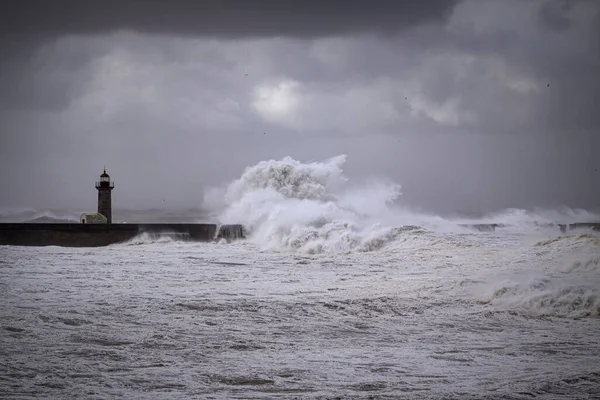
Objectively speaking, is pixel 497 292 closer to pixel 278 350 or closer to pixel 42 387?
pixel 278 350

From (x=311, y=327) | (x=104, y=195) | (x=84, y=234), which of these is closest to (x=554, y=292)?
(x=311, y=327)

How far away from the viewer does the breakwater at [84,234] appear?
27656 millimetres

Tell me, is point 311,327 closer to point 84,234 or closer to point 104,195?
point 84,234

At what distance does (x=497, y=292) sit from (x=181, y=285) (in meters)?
4.94

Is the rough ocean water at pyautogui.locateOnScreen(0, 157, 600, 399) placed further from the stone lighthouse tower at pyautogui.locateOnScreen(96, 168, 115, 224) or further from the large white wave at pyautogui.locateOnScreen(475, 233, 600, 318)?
the stone lighthouse tower at pyautogui.locateOnScreen(96, 168, 115, 224)

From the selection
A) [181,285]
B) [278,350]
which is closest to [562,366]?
[278,350]

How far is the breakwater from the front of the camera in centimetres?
2766

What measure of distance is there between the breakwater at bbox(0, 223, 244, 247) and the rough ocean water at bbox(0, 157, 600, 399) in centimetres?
1078

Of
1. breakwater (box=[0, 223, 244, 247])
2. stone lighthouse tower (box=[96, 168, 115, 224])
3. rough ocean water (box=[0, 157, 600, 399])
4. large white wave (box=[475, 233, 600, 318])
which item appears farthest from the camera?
stone lighthouse tower (box=[96, 168, 115, 224])

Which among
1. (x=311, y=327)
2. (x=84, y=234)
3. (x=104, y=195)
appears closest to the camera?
(x=311, y=327)

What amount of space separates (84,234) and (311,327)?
21.4 metres

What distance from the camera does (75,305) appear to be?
970cm

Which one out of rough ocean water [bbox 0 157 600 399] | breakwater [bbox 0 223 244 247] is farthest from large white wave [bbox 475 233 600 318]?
breakwater [bbox 0 223 244 247]

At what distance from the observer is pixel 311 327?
8.23 meters
